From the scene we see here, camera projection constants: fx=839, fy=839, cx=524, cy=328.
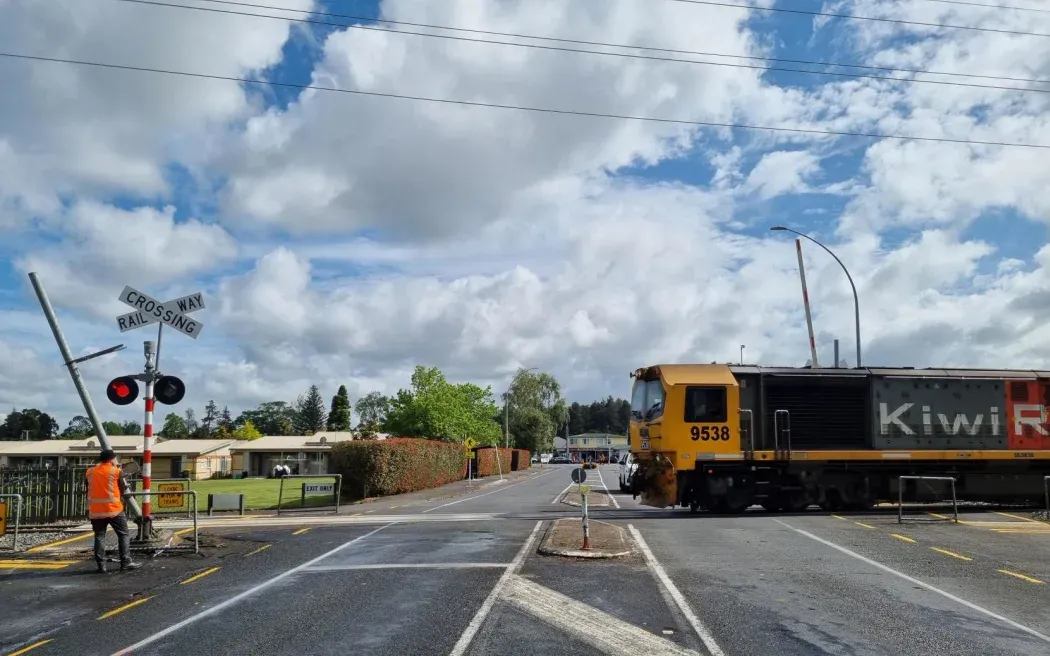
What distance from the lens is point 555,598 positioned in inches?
374

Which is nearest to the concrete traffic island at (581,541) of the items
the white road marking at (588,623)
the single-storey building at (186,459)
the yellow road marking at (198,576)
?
the white road marking at (588,623)

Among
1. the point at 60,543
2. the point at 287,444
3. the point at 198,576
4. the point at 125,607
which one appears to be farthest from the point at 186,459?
the point at 125,607

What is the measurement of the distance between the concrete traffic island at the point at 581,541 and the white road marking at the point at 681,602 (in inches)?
16.9

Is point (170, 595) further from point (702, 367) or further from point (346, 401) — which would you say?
point (346, 401)

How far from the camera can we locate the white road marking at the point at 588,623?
7281mm

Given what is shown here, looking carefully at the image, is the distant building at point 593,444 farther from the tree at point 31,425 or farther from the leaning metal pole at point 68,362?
the leaning metal pole at point 68,362

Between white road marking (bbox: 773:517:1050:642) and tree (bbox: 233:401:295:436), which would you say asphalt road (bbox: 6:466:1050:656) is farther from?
tree (bbox: 233:401:295:436)

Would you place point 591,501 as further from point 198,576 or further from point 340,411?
point 340,411

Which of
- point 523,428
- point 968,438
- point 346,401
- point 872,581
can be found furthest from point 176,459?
point 872,581

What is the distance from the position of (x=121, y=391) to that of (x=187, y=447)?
65833 mm

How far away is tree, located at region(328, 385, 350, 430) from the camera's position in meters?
127

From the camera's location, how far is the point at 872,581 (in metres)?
10.8

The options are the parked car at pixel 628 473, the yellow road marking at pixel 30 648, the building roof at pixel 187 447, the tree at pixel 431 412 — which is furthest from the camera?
the building roof at pixel 187 447

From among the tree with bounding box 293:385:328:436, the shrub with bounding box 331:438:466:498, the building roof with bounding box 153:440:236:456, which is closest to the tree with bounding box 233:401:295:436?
the tree with bounding box 293:385:328:436
